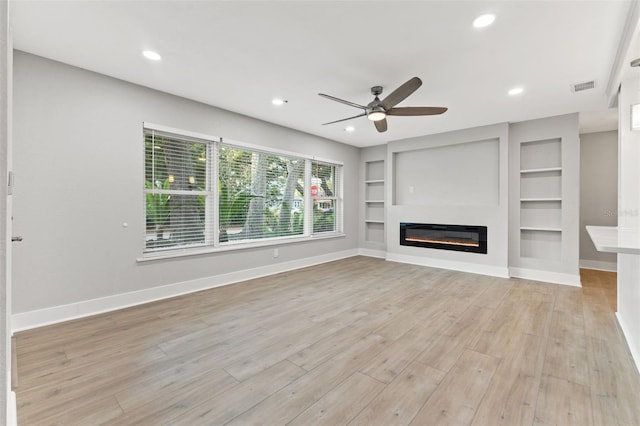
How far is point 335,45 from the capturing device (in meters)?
2.60

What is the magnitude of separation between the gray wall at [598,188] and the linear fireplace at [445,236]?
2.28 m

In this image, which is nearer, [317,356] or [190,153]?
[317,356]

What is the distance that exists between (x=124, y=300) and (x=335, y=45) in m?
3.60

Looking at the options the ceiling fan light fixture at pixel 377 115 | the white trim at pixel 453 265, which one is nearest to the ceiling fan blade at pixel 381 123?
the ceiling fan light fixture at pixel 377 115

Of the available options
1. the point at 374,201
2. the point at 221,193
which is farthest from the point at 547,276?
the point at 221,193

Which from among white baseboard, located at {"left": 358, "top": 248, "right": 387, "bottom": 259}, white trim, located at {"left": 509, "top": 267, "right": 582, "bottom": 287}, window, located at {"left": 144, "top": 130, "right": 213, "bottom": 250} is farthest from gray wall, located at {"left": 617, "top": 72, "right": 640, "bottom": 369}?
window, located at {"left": 144, "top": 130, "right": 213, "bottom": 250}

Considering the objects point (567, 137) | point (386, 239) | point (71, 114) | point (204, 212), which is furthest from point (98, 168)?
point (567, 137)

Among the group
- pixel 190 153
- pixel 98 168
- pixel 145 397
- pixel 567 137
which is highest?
pixel 567 137

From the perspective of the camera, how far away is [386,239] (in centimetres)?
651

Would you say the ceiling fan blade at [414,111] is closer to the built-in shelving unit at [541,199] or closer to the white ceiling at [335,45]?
the white ceiling at [335,45]

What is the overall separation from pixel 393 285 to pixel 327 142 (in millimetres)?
3340

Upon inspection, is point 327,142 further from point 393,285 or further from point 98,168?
point 98,168

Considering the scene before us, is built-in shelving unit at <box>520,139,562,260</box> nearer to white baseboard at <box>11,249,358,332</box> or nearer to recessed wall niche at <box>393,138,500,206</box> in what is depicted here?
recessed wall niche at <box>393,138,500,206</box>

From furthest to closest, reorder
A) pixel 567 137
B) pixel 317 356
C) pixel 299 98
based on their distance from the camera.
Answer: pixel 567 137, pixel 299 98, pixel 317 356
